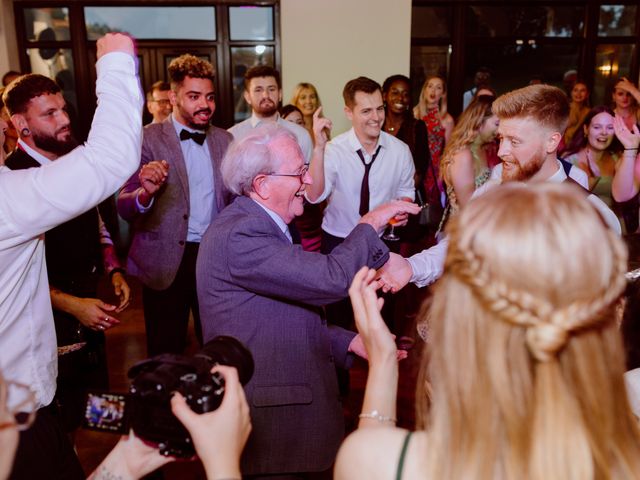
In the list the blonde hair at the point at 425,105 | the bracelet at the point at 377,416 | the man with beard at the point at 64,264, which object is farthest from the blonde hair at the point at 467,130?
the bracelet at the point at 377,416

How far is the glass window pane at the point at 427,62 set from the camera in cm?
668

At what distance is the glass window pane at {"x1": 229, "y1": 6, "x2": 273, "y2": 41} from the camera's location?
20.3 feet

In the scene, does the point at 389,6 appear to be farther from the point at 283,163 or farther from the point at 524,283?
the point at 524,283

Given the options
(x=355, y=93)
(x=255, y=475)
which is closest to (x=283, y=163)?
(x=255, y=475)

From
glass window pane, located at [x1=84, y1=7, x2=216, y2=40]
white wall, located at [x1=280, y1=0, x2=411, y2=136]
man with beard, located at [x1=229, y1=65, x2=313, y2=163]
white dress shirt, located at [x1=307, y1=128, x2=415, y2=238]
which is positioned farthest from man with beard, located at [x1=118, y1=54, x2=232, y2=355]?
glass window pane, located at [x1=84, y1=7, x2=216, y2=40]

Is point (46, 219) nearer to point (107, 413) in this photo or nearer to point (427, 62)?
point (107, 413)

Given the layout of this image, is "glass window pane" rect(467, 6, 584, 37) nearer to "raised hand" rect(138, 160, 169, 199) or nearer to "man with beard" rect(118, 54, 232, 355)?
"man with beard" rect(118, 54, 232, 355)

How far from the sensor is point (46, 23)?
6.10 metres

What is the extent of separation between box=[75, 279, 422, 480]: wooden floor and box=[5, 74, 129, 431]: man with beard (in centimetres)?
53

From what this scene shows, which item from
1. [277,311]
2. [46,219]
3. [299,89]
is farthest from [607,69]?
[46,219]

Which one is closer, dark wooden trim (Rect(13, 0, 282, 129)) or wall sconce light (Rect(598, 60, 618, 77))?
dark wooden trim (Rect(13, 0, 282, 129))

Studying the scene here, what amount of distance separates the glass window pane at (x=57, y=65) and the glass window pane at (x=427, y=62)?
150 inches

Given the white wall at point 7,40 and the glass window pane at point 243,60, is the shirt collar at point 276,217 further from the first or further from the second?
the white wall at point 7,40

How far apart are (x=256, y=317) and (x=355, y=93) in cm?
213
